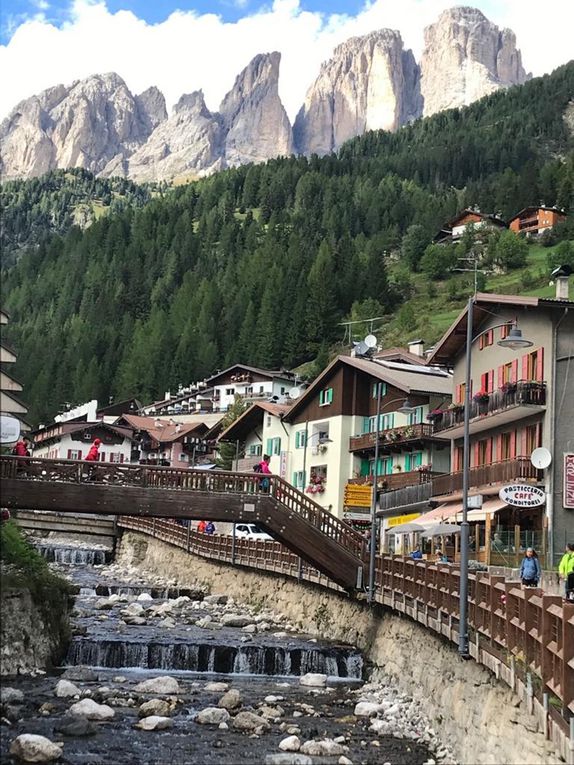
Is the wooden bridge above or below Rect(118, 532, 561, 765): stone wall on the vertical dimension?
above

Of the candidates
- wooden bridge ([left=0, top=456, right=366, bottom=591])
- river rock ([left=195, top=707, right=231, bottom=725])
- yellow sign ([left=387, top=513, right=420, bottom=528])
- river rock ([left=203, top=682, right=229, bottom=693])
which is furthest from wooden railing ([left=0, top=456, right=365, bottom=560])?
yellow sign ([left=387, top=513, right=420, bottom=528])

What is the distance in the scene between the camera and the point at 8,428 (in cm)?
2406

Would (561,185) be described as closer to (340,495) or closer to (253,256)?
(253,256)

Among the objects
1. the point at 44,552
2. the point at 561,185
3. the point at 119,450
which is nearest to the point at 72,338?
the point at 119,450

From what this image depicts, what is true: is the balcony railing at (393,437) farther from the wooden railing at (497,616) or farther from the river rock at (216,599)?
the wooden railing at (497,616)

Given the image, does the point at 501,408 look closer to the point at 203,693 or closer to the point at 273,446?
the point at 203,693

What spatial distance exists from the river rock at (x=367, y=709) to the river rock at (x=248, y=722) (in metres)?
2.81

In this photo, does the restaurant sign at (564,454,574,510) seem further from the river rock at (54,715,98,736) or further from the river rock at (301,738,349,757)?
the river rock at (54,715,98,736)

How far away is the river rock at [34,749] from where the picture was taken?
19734 mm

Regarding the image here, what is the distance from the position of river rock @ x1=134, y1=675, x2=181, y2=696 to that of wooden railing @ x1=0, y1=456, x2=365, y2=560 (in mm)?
8315

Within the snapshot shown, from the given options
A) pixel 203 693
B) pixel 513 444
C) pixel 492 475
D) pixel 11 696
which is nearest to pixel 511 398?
pixel 513 444

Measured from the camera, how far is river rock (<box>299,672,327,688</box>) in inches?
1204

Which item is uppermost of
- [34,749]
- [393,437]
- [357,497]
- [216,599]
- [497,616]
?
[393,437]

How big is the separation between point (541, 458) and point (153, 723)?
84.8 feet
